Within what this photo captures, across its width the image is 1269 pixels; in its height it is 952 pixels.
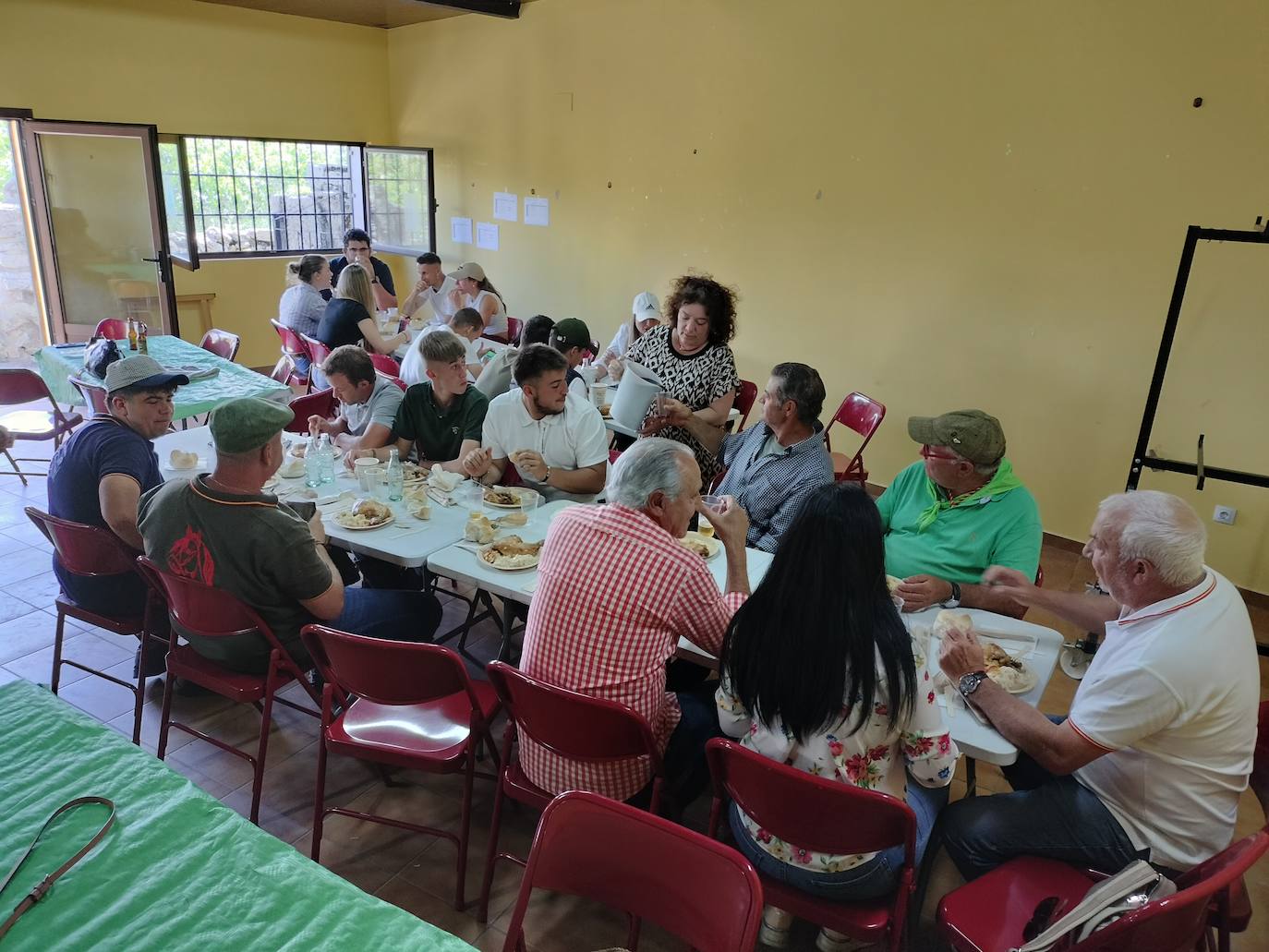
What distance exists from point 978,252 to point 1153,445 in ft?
4.95

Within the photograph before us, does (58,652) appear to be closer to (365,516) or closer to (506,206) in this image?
(365,516)

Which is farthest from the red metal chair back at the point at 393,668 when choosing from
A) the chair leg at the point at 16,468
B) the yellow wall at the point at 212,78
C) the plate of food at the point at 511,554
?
the yellow wall at the point at 212,78

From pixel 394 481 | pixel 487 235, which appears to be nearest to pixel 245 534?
pixel 394 481

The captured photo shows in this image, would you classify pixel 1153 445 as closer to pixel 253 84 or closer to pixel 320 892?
pixel 320 892

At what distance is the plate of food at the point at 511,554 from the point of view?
8.90 feet

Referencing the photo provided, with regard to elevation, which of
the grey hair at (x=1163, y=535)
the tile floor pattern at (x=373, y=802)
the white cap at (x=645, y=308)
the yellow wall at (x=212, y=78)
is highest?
the yellow wall at (x=212, y=78)

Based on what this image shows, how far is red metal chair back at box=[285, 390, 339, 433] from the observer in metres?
4.29

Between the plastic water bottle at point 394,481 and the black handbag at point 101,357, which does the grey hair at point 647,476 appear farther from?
the black handbag at point 101,357

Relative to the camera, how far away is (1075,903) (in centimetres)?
185

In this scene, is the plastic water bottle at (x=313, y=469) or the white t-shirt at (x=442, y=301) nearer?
the plastic water bottle at (x=313, y=469)

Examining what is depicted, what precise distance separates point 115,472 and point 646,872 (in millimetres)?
2393

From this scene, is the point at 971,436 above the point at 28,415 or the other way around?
above

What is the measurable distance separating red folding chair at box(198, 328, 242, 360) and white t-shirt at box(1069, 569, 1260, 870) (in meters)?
5.70

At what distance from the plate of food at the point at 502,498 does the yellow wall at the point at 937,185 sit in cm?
339
